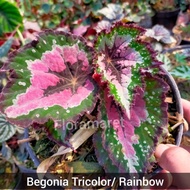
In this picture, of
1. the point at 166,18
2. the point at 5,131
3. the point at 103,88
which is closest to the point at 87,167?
the point at 103,88

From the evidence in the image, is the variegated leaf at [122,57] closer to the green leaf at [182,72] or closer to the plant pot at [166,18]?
the green leaf at [182,72]

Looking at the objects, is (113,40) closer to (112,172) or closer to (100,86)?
(100,86)

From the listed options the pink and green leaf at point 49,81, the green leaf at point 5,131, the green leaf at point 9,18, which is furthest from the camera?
the green leaf at point 9,18

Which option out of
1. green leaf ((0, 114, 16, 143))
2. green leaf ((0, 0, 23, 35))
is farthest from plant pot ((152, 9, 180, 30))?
green leaf ((0, 114, 16, 143))

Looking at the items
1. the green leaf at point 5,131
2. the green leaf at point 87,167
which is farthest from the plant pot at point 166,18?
the green leaf at point 87,167

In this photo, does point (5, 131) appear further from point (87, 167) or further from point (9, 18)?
point (9, 18)

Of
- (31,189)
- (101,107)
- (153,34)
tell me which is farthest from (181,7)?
(101,107)

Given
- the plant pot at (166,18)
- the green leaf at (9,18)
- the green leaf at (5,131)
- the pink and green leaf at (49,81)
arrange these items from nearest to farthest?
the pink and green leaf at (49,81) → the green leaf at (5,131) → the green leaf at (9,18) → the plant pot at (166,18)
